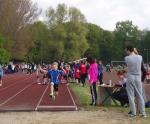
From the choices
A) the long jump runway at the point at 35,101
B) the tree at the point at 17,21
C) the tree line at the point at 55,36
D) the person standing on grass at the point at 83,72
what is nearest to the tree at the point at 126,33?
the tree line at the point at 55,36

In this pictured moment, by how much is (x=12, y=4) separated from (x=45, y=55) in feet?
124

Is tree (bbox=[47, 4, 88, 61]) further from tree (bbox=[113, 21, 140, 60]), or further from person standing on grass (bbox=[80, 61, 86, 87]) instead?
person standing on grass (bbox=[80, 61, 86, 87])

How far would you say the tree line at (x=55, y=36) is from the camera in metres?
82.5

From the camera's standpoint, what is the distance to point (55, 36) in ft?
368

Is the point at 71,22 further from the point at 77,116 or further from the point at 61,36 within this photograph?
the point at 77,116

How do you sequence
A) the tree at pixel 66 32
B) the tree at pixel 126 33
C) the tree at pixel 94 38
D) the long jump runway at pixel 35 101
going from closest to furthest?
the long jump runway at pixel 35 101, the tree at pixel 66 32, the tree at pixel 94 38, the tree at pixel 126 33

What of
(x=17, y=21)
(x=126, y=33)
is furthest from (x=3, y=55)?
(x=126, y=33)

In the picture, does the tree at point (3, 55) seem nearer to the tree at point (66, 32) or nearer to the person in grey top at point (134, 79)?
the tree at point (66, 32)

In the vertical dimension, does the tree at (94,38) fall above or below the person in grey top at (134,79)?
above

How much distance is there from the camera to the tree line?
82500 millimetres

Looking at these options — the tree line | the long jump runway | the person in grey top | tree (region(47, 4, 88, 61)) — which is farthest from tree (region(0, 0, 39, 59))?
the person in grey top

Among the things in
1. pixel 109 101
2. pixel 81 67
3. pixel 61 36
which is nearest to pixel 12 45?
pixel 61 36

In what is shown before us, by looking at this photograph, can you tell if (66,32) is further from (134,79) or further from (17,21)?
(134,79)

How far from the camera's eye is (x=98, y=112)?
16375 millimetres
